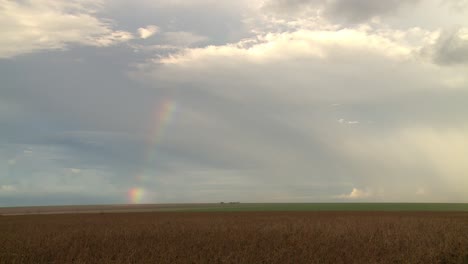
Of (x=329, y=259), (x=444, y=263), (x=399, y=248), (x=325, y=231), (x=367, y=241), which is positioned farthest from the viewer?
(x=325, y=231)

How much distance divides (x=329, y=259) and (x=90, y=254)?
7.76 metres

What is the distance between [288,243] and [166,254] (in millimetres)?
4712

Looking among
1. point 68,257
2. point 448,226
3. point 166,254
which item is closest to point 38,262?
point 68,257

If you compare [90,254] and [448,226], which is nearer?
[90,254]

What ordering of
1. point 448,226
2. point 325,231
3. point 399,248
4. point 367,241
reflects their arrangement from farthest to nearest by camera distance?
1. point 448,226
2. point 325,231
3. point 367,241
4. point 399,248

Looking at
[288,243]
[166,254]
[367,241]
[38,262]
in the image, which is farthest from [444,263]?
[38,262]

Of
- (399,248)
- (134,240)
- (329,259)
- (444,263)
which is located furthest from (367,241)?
(134,240)

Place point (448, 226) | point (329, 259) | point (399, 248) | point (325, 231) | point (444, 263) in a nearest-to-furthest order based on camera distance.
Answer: point (329, 259) < point (444, 263) < point (399, 248) < point (325, 231) < point (448, 226)

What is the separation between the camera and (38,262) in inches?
507

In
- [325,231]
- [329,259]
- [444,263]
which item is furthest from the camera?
[325,231]

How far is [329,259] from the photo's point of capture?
12.6 metres

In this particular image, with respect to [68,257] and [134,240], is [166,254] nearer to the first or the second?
[68,257]

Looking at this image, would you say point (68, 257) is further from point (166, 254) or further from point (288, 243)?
point (288, 243)

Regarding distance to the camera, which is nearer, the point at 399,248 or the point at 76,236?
the point at 399,248
